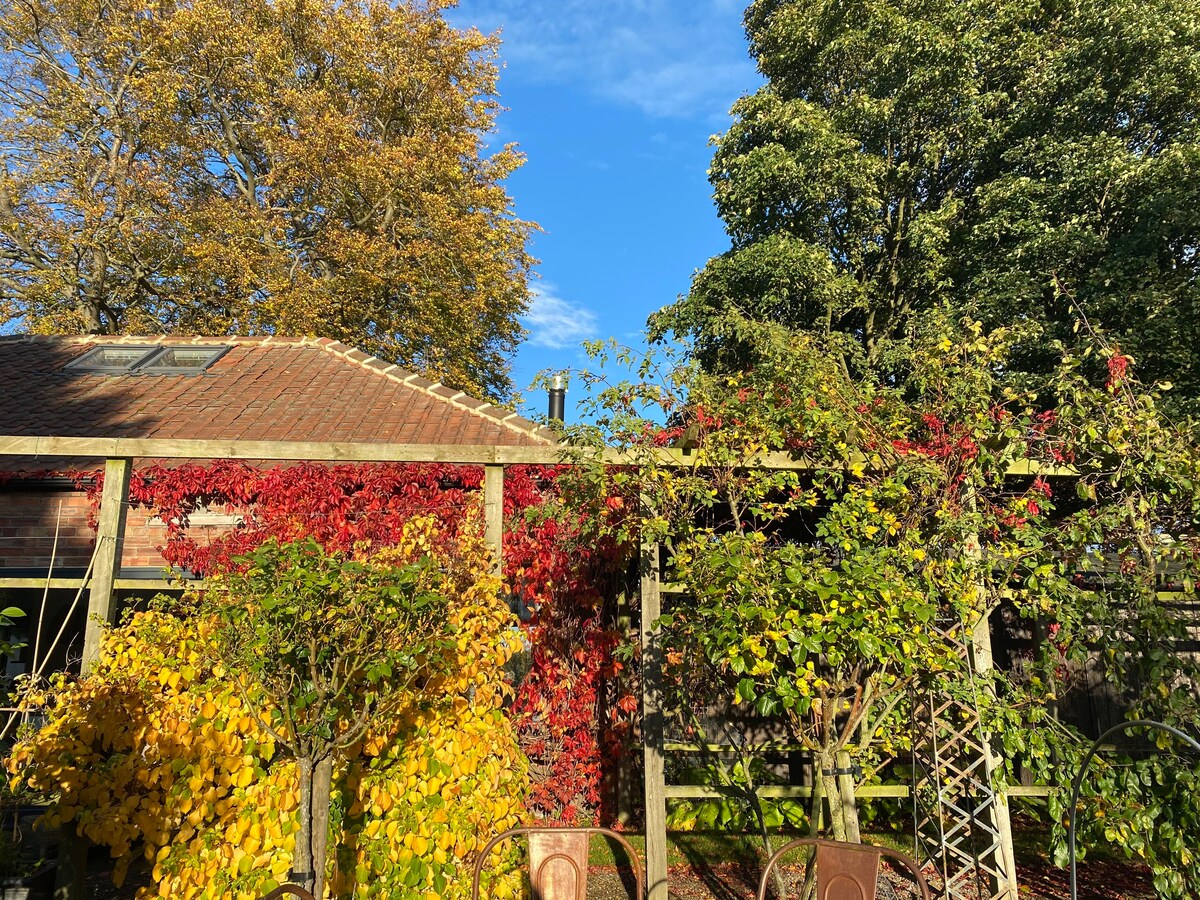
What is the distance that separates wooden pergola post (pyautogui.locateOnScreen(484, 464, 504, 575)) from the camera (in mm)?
4055

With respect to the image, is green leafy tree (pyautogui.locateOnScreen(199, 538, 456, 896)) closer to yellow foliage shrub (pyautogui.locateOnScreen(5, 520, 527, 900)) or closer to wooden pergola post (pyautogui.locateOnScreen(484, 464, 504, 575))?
yellow foliage shrub (pyautogui.locateOnScreen(5, 520, 527, 900))

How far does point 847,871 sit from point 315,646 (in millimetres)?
2129

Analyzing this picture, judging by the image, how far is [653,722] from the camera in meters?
3.92

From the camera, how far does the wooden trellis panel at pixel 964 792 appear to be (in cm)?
375

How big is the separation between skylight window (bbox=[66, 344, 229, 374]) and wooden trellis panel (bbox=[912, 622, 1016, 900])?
796 cm

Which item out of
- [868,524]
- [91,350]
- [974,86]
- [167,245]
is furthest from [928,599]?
[167,245]

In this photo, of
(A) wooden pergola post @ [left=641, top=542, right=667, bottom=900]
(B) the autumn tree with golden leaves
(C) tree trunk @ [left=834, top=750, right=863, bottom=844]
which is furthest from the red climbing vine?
(B) the autumn tree with golden leaves

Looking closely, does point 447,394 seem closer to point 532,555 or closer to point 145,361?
point 532,555

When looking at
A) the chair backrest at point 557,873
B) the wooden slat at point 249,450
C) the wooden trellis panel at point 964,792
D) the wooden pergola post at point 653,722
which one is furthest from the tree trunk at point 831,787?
the wooden slat at point 249,450

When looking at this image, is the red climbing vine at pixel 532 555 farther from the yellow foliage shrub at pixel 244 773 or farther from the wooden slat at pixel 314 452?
the yellow foliage shrub at pixel 244 773

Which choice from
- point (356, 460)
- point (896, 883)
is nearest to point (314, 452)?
point (356, 460)

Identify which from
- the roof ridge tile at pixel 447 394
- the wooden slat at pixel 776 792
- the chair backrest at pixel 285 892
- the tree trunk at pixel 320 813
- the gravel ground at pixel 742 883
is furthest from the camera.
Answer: the roof ridge tile at pixel 447 394

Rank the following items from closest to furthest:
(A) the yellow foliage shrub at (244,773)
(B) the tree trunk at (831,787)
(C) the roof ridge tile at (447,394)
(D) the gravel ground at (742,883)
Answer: (A) the yellow foliage shrub at (244,773) → (B) the tree trunk at (831,787) → (D) the gravel ground at (742,883) → (C) the roof ridge tile at (447,394)

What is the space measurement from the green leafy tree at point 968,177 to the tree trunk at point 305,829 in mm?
7929
